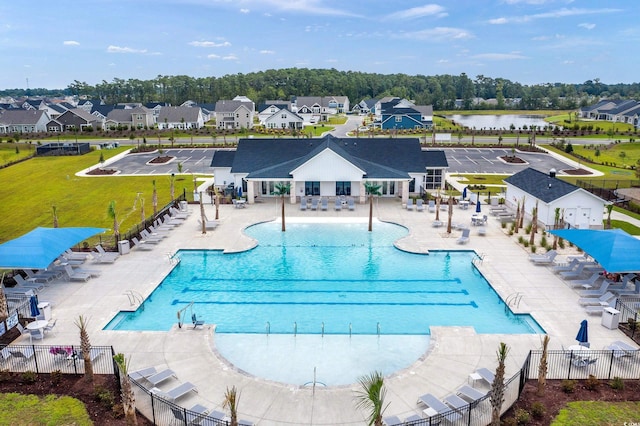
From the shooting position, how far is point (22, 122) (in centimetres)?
10381

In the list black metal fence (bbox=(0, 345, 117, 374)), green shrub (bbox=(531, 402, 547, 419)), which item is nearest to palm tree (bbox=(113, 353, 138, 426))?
black metal fence (bbox=(0, 345, 117, 374))

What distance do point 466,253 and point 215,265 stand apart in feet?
52.4

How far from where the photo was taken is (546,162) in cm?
6688

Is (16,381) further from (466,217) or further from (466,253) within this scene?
(466,217)

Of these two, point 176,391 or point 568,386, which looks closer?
point 176,391

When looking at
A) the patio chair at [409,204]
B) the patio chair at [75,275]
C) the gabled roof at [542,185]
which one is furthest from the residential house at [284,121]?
the patio chair at [75,275]

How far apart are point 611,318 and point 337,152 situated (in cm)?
2684

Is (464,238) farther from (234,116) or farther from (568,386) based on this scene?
(234,116)

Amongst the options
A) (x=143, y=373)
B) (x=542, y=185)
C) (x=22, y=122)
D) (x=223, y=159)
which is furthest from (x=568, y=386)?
(x=22, y=122)

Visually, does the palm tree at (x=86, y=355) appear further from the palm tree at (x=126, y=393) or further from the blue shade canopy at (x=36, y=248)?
the blue shade canopy at (x=36, y=248)

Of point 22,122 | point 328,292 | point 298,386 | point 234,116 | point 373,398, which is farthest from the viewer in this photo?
point 234,116

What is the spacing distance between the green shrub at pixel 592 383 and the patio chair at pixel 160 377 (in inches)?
577

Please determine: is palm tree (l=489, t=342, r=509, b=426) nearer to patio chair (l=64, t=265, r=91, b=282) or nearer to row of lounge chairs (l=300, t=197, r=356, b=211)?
patio chair (l=64, t=265, r=91, b=282)

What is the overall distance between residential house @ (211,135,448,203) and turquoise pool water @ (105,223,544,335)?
9746 millimetres
